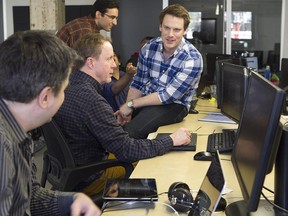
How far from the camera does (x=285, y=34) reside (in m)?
6.84

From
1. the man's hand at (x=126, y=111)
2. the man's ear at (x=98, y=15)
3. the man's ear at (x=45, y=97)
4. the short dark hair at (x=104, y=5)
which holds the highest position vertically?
the short dark hair at (x=104, y=5)

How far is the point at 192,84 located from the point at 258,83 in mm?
1407

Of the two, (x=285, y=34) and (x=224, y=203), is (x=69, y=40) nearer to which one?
(x=224, y=203)

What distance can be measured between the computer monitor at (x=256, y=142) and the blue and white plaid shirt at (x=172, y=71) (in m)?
1.20

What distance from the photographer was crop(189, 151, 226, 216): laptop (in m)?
1.24

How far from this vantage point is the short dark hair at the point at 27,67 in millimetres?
1129

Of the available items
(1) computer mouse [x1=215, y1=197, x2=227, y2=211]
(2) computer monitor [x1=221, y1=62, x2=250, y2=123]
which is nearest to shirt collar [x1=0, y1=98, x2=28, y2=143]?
(1) computer mouse [x1=215, y1=197, x2=227, y2=211]

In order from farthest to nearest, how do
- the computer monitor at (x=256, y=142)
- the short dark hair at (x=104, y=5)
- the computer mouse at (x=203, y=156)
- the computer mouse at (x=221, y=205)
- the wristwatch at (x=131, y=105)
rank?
the short dark hair at (x=104, y=5), the wristwatch at (x=131, y=105), the computer mouse at (x=203, y=156), the computer mouse at (x=221, y=205), the computer monitor at (x=256, y=142)

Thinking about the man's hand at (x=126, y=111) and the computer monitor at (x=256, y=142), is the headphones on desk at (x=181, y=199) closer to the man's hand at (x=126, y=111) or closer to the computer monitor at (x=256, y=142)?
the computer monitor at (x=256, y=142)

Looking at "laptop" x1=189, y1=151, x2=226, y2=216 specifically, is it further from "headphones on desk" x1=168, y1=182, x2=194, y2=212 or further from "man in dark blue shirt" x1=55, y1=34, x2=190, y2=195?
"man in dark blue shirt" x1=55, y1=34, x2=190, y2=195

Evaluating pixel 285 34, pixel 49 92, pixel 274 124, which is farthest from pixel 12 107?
pixel 285 34

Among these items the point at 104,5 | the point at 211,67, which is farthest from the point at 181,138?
the point at 211,67

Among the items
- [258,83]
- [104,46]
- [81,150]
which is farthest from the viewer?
[104,46]

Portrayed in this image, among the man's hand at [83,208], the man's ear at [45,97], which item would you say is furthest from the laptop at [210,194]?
the man's ear at [45,97]
